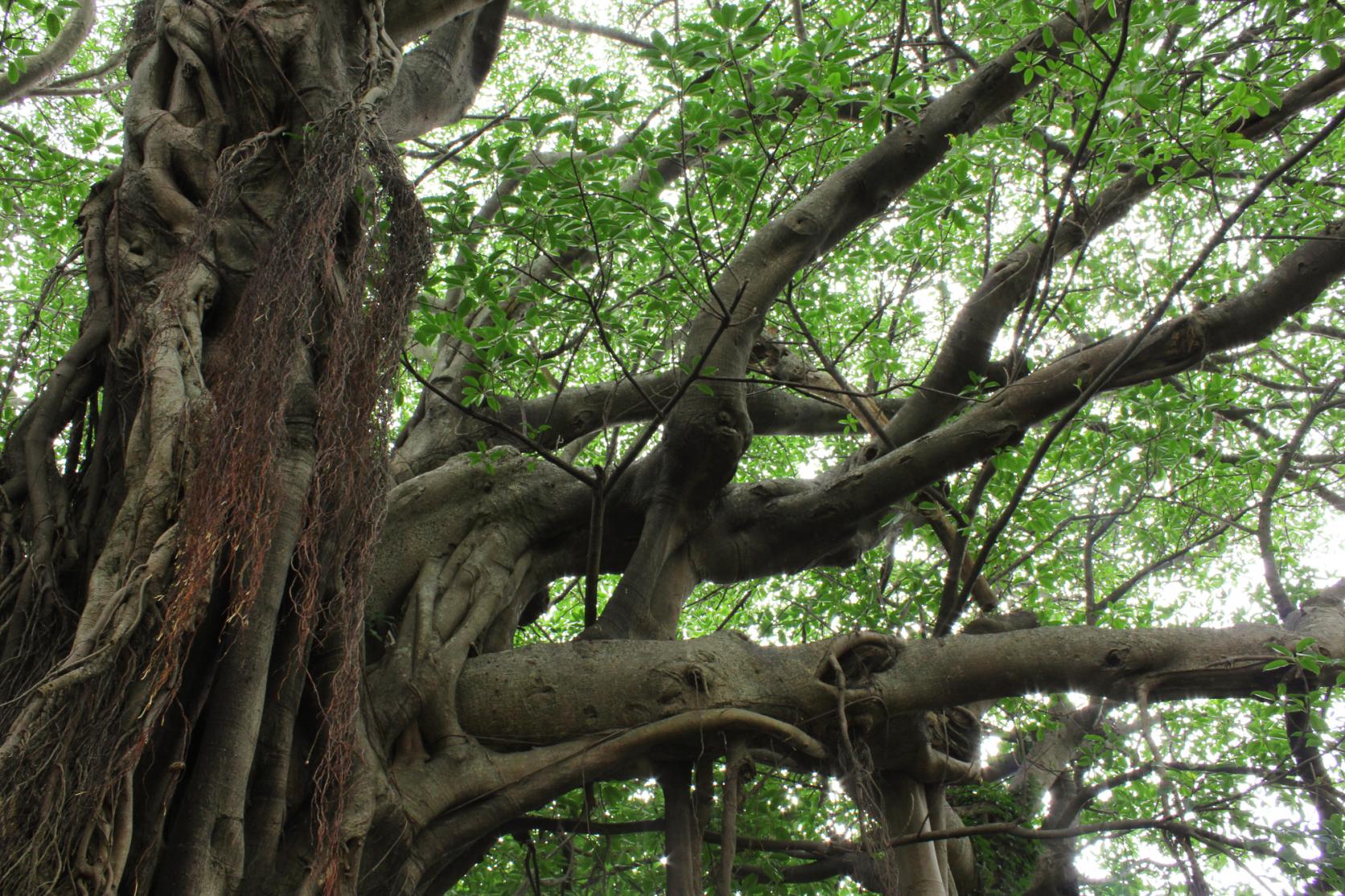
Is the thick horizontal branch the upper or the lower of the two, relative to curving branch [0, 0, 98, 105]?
lower

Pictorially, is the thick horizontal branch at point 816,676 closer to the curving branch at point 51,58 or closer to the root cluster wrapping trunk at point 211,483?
the root cluster wrapping trunk at point 211,483

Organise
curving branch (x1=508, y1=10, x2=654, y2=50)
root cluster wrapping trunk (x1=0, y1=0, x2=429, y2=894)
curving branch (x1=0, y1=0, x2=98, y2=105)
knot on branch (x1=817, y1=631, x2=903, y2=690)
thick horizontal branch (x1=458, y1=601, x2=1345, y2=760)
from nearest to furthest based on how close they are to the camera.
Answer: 1. root cluster wrapping trunk (x1=0, y1=0, x2=429, y2=894)
2. thick horizontal branch (x1=458, y1=601, x2=1345, y2=760)
3. knot on branch (x1=817, y1=631, x2=903, y2=690)
4. curving branch (x1=0, y1=0, x2=98, y2=105)
5. curving branch (x1=508, y1=10, x2=654, y2=50)

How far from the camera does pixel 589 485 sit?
3.70m

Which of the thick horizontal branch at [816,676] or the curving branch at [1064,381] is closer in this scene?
the thick horizontal branch at [816,676]

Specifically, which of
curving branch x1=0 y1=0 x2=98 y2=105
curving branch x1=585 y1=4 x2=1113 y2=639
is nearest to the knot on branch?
curving branch x1=585 y1=4 x2=1113 y2=639

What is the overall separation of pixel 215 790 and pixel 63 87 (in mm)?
5200

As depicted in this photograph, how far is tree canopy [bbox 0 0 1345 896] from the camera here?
99.9 inches

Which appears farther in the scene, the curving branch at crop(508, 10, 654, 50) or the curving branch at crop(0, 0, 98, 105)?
the curving branch at crop(508, 10, 654, 50)

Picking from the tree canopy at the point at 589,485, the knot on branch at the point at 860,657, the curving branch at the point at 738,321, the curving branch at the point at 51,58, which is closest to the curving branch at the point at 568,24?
the tree canopy at the point at 589,485

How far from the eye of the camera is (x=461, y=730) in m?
3.29

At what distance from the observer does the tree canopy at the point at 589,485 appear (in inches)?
99.9

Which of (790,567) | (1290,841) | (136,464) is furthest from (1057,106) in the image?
(136,464)

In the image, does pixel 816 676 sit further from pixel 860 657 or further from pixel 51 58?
pixel 51 58

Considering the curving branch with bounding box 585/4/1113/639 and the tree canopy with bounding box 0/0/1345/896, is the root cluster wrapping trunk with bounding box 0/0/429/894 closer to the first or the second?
the tree canopy with bounding box 0/0/1345/896
